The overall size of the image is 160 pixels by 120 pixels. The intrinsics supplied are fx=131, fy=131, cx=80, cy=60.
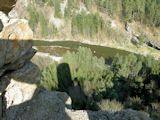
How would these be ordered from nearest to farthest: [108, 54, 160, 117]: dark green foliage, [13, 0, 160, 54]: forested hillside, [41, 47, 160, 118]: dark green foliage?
[41, 47, 160, 118]: dark green foliage → [108, 54, 160, 117]: dark green foliage → [13, 0, 160, 54]: forested hillside

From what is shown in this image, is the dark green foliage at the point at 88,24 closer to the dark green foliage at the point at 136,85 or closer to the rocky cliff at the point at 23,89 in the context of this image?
the dark green foliage at the point at 136,85

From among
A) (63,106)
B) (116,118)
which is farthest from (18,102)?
(116,118)

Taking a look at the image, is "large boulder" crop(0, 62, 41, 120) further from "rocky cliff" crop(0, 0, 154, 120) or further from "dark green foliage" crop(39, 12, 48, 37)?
"dark green foliage" crop(39, 12, 48, 37)

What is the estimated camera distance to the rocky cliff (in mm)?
4590

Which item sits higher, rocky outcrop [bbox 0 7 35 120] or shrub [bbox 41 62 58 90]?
rocky outcrop [bbox 0 7 35 120]

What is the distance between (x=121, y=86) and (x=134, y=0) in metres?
52.3

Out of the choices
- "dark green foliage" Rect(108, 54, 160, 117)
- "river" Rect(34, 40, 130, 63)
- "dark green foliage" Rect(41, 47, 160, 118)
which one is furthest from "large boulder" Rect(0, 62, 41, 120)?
"river" Rect(34, 40, 130, 63)

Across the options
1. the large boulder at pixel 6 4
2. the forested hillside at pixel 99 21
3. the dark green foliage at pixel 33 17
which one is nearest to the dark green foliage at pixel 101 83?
the large boulder at pixel 6 4

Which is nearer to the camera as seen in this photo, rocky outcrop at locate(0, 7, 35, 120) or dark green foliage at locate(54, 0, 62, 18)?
rocky outcrop at locate(0, 7, 35, 120)

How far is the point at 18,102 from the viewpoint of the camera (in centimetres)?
581

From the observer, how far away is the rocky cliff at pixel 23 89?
15.1ft

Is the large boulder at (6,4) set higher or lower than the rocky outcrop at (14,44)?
higher

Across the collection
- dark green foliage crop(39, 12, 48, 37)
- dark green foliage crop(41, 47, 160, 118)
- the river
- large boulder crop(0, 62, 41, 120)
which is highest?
dark green foliage crop(39, 12, 48, 37)

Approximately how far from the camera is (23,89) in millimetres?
5902
